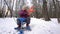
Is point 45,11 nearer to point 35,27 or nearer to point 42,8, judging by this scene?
point 42,8

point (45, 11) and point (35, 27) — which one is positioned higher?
point (45, 11)

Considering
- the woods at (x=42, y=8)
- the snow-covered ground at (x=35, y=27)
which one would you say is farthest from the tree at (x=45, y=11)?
the snow-covered ground at (x=35, y=27)

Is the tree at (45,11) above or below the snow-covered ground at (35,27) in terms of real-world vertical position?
above

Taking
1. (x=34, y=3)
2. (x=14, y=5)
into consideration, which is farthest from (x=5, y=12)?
(x=34, y=3)

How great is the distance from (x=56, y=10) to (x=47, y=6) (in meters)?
0.17

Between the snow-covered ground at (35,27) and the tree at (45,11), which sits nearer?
the snow-covered ground at (35,27)

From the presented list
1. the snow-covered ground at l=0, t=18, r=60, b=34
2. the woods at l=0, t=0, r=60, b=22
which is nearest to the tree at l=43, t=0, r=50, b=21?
the woods at l=0, t=0, r=60, b=22

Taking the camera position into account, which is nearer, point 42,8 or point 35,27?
point 35,27

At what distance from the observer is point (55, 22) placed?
1992mm

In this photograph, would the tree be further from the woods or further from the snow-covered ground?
the snow-covered ground

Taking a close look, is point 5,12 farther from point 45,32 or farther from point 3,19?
point 45,32

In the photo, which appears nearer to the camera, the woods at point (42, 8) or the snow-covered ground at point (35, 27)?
the snow-covered ground at point (35, 27)

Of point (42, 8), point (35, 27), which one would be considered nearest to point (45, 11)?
point (42, 8)

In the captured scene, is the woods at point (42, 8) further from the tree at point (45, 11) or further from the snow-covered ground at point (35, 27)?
the snow-covered ground at point (35, 27)
